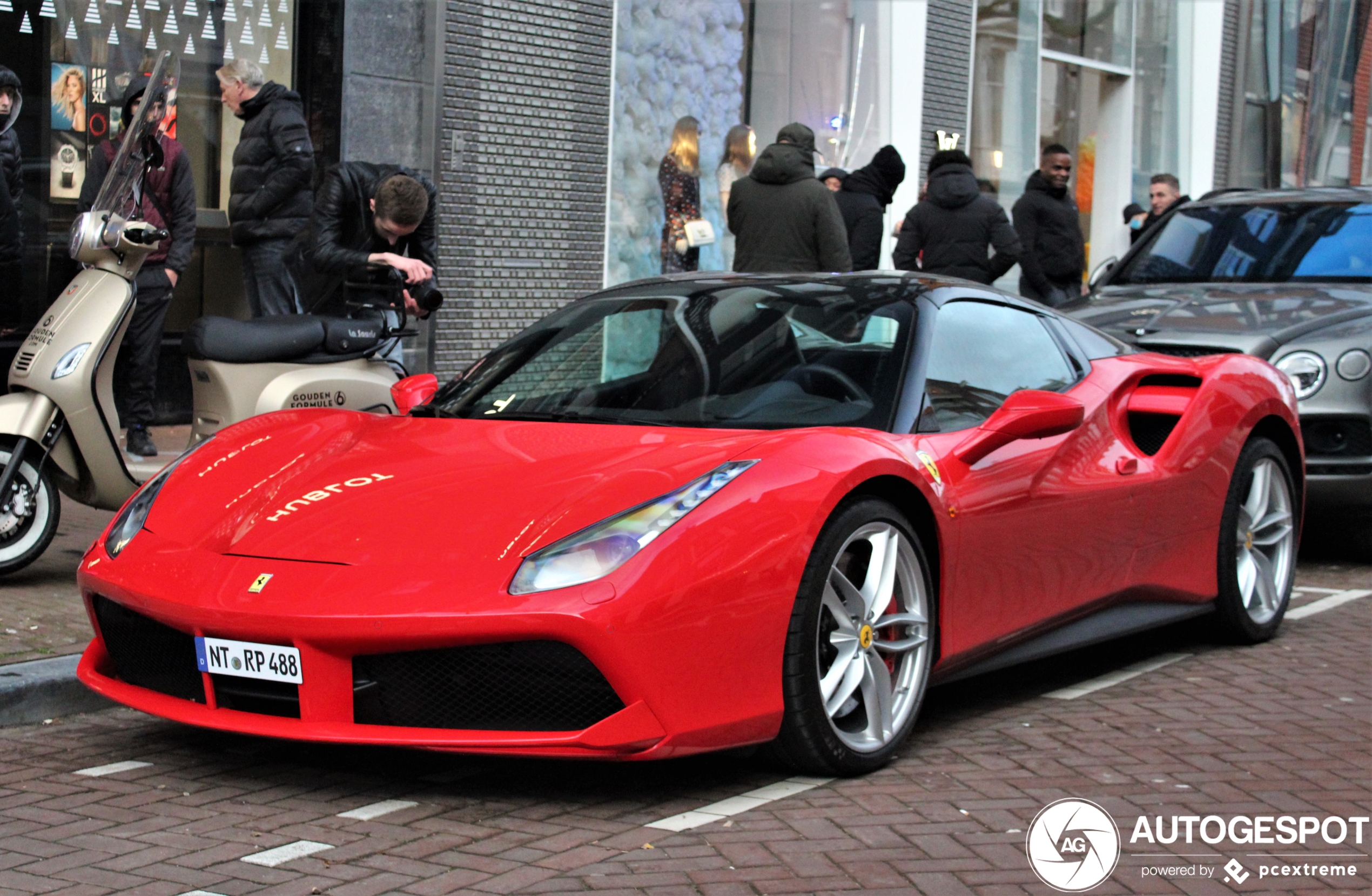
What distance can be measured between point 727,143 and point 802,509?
405 inches

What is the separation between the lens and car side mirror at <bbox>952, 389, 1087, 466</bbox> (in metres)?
4.61

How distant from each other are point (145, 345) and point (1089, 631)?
19.6ft

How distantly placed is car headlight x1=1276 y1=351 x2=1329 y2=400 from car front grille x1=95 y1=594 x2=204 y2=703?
5.47m

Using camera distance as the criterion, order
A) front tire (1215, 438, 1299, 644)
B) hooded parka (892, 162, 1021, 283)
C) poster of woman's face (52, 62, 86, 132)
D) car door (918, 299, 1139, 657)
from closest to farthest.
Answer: car door (918, 299, 1139, 657), front tire (1215, 438, 1299, 644), poster of woman's face (52, 62, 86, 132), hooded parka (892, 162, 1021, 283)

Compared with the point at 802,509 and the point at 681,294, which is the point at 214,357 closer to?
the point at 681,294

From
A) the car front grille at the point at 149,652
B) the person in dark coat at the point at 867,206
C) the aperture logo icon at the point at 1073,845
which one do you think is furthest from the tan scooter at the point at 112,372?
the person in dark coat at the point at 867,206

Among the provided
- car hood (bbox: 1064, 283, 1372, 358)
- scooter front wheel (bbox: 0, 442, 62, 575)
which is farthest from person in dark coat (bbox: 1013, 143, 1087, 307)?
scooter front wheel (bbox: 0, 442, 62, 575)

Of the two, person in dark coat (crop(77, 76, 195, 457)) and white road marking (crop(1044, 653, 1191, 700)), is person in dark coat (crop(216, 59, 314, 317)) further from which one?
white road marking (crop(1044, 653, 1191, 700))

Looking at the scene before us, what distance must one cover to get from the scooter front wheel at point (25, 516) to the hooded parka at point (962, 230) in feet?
19.4

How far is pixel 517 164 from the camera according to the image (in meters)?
12.0

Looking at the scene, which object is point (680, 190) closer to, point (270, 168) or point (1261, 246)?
point (270, 168)

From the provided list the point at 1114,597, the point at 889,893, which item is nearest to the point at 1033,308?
the point at 1114,597

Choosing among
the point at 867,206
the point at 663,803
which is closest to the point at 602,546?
the point at 663,803

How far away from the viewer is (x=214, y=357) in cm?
645
